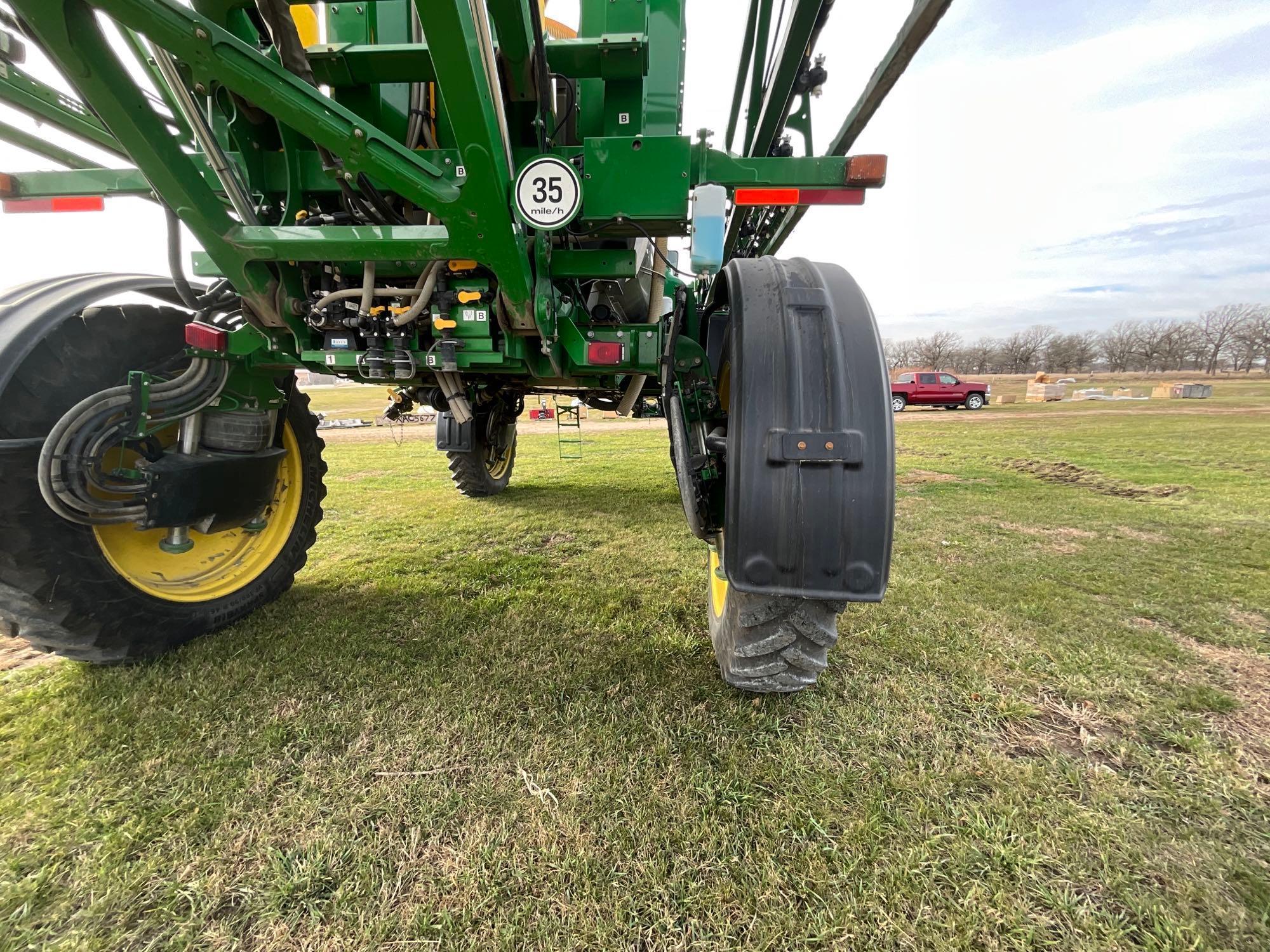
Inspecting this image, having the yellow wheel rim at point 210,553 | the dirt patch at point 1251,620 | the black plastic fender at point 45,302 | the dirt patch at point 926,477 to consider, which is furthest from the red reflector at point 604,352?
the dirt patch at point 926,477

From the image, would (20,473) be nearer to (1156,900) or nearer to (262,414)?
(262,414)

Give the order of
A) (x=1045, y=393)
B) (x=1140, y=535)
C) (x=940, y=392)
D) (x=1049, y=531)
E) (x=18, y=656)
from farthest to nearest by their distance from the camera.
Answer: (x=1045, y=393)
(x=940, y=392)
(x=1049, y=531)
(x=1140, y=535)
(x=18, y=656)

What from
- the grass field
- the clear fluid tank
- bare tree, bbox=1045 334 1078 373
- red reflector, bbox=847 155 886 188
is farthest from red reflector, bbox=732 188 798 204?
bare tree, bbox=1045 334 1078 373

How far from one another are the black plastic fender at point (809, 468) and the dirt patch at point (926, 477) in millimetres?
6074

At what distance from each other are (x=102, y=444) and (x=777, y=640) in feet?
8.24

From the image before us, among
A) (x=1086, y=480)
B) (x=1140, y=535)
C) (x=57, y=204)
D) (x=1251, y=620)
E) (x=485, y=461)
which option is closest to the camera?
(x=57, y=204)

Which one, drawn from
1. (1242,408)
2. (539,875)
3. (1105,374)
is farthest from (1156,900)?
(1105,374)

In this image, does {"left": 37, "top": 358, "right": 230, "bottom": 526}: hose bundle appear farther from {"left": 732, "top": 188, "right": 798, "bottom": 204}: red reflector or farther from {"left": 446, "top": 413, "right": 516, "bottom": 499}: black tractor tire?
{"left": 446, "top": 413, "right": 516, "bottom": 499}: black tractor tire

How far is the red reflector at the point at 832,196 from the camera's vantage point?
76.2 inches

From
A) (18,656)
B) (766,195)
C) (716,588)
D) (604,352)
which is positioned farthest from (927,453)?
(18,656)

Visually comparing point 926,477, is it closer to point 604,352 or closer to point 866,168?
point 866,168

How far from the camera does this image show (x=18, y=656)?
2305 mm

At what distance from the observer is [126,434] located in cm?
198

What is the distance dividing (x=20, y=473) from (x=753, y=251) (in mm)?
4279
